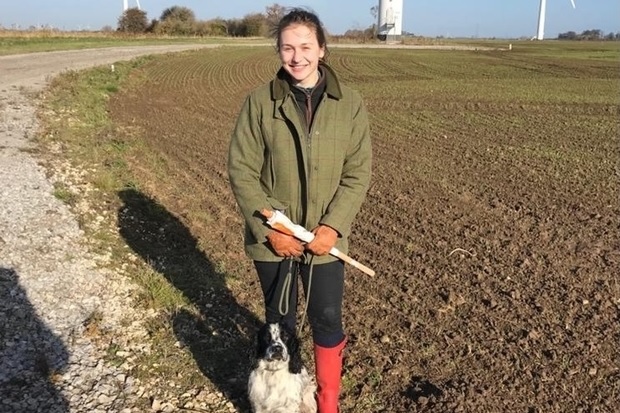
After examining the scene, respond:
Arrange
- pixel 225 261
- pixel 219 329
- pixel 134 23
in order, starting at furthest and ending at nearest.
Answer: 1. pixel 134 23
2. pixel 225 261
3. pixel 219 329

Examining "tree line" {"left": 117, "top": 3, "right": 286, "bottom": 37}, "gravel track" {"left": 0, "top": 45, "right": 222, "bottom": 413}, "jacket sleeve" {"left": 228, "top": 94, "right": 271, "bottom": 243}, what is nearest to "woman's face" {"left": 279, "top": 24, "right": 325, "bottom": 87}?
"jacket sleeve" {"left": 228, "top": 94, "right": 271, "bottom": 243}

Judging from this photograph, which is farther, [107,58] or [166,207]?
[107,58]

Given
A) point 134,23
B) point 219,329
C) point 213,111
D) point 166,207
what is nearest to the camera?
point 219,329

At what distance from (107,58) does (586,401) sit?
31510 mm

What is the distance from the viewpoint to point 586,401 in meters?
4.19

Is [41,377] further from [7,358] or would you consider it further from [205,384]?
[205,384]

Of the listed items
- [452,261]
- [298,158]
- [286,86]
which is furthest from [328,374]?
[452,261]

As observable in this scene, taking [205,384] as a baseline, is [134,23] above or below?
above

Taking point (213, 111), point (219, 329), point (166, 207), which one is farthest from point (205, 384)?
point (213, 111)

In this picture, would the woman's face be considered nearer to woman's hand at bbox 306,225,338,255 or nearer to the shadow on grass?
woman's hand at bbox 306,225,338,255

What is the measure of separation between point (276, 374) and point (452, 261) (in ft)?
11.8

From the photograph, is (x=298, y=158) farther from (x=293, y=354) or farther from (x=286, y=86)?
(x=293, y=354)

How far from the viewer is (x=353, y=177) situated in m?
3.28

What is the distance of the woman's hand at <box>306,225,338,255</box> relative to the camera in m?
3.17
